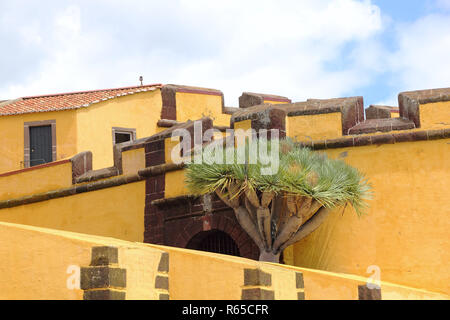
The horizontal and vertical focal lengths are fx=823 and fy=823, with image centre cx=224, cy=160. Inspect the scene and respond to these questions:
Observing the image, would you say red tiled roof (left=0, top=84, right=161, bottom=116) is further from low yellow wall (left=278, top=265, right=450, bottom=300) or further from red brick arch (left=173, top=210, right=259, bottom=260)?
low yellow wall (left=278, top=265, right=450, bottom=300)

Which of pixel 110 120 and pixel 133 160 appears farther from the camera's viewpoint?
pixel 110 120

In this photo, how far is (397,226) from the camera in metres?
14.0

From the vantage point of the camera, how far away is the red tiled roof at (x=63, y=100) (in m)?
22.8

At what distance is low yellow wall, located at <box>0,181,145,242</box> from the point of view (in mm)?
17062

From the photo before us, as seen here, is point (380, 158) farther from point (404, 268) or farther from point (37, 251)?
point (37, 251)

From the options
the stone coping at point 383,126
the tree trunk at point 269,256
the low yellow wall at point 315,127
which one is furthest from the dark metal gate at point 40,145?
the stone coping at point 383,126

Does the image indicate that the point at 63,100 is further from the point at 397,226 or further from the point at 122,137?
the point at 397,226

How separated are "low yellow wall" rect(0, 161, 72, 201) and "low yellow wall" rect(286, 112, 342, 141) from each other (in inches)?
241

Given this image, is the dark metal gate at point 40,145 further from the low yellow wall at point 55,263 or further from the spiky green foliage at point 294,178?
the low yellow wall at point 55,263

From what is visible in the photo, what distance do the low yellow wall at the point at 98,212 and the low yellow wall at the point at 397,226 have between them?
160 inches

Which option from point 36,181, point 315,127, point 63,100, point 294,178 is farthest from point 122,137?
point 294,178

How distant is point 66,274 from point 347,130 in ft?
24.2

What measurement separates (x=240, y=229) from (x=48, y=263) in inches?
247
